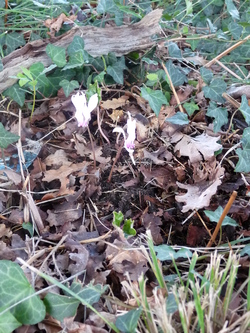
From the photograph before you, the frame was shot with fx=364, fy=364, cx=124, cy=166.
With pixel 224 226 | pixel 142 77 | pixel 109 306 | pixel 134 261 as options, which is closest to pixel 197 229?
pixel 224 226

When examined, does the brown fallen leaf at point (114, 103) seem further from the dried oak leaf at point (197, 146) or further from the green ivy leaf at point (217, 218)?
the green ivy leaf at point (217, 218)

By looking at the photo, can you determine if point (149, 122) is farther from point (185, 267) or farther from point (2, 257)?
point (2, 257)

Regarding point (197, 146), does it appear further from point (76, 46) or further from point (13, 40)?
point (13, 40)

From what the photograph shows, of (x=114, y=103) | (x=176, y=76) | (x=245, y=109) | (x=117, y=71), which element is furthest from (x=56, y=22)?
(x=245, y=109)

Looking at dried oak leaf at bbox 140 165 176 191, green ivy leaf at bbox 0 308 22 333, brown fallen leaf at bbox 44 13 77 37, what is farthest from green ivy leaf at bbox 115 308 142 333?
brown fallen leaf at bbox 44 13 77 37

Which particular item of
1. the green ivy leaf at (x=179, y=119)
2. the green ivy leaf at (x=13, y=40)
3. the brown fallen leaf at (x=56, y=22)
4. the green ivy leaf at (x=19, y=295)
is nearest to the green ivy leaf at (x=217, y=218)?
the green ivy leaf at (x=179, y=119)

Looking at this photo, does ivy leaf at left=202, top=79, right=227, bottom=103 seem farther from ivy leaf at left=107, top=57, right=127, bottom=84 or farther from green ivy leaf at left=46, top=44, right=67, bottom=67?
green ivy leaf at left=46, top=44, right=67, bottom=67

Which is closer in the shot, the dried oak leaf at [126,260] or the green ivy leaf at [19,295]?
the green ivy leaf at [19,295]
